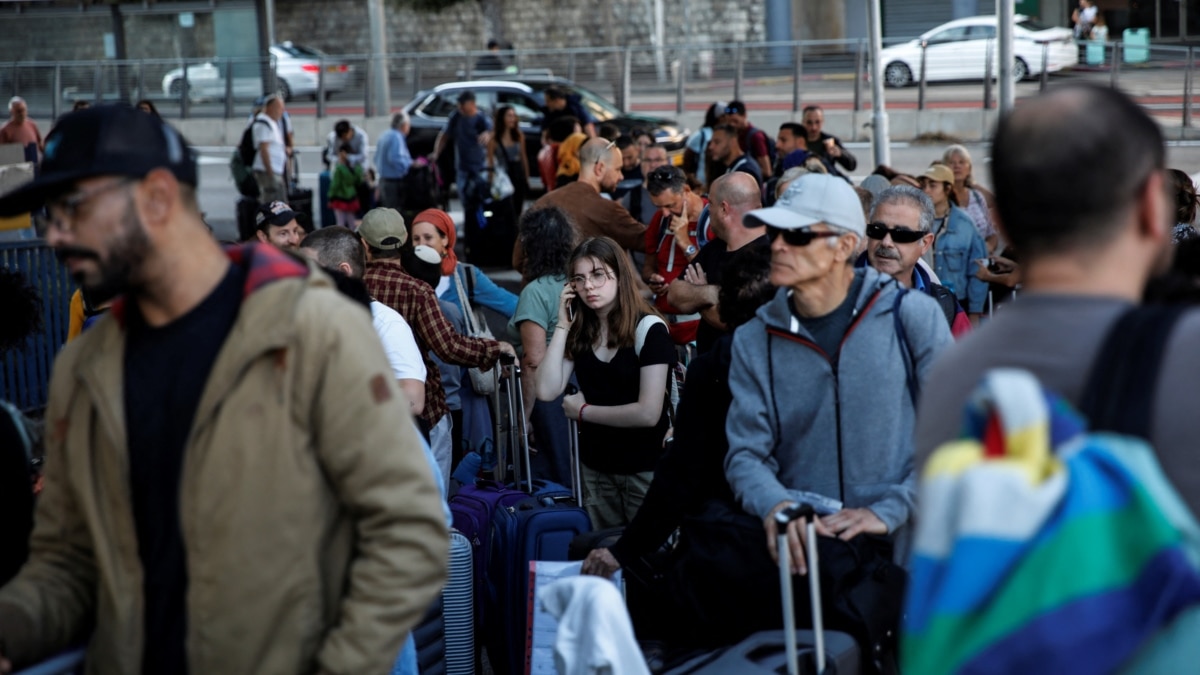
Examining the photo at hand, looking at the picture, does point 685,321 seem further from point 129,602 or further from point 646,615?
point 129,602

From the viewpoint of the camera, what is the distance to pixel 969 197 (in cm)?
991

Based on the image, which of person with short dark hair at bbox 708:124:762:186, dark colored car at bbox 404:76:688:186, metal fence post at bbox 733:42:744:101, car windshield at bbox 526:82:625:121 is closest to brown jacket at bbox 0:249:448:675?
person with short dark hair at bbox 708:124:762:186

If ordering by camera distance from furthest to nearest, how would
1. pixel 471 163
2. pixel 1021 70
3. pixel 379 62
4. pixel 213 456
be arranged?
pixel 379 62 < pixel 1021 70 < pixel 471 163 < pixel 213 456

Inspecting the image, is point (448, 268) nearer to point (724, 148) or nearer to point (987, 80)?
point (724, 148)

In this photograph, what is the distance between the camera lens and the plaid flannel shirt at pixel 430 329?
19.8 ft

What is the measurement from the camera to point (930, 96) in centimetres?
2584

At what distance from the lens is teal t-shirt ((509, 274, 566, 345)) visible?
21.8ft

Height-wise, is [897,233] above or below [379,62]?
below

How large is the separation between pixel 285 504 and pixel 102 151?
0.71m

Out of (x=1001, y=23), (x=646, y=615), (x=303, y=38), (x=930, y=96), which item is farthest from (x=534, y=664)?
(x=303, y=38)

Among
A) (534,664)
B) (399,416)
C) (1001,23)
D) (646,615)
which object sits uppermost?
(1001,23)

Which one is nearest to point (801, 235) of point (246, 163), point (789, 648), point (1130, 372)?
point (789, 648)

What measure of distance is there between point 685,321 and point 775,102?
68.0ft

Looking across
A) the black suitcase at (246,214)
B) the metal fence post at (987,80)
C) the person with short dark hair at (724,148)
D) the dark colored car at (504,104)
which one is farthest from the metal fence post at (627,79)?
the person with short dark hair at (724,148)
